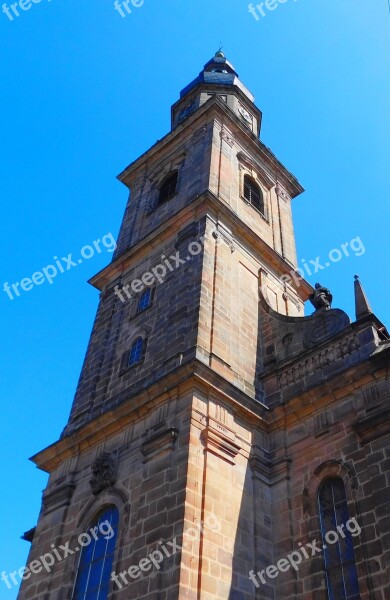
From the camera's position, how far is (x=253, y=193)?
23328 millimetres

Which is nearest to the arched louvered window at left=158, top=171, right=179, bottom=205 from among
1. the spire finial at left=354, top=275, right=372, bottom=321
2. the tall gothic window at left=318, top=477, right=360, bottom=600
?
the spire finial at left=354, top=275, right=372, bottom=321

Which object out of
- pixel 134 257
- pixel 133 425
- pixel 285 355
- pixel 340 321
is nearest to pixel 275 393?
pixel 285 355

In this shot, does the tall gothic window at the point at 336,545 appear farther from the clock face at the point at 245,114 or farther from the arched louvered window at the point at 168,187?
the clock face at the point at 245,114

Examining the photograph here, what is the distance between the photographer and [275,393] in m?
15.4

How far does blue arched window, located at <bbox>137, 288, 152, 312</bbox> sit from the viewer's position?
18.0 m

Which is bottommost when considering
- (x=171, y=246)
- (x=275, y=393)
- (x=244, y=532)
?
(x=244, y=532)

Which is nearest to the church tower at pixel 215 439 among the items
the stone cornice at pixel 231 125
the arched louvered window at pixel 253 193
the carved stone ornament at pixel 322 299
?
the carved stone ornament at pixel 322 299

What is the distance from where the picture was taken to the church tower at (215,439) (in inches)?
455

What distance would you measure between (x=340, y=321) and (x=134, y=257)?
7633 millimetres

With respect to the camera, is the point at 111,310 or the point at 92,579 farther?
the point at 111,310

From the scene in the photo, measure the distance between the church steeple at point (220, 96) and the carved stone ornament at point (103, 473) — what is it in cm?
1736

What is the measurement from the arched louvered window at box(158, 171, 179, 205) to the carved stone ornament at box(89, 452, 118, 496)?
433 inches

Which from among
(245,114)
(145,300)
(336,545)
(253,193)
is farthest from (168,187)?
(336,545)

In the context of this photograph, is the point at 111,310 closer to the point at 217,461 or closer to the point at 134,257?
the point at 134,257
